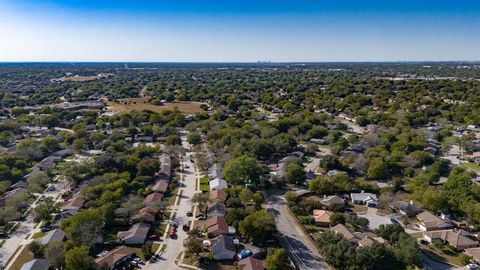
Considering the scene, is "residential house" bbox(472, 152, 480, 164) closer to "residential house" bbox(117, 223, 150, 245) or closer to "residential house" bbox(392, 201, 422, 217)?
"residential house" bbox(392, 201, 422, 217)

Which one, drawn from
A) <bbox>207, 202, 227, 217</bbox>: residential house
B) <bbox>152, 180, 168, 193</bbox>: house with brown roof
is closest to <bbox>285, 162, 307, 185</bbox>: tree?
<bbox>207, 202, 227, 217</bbox>: residential house

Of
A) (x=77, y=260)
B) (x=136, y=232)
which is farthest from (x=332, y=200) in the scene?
(x=77, y=260)

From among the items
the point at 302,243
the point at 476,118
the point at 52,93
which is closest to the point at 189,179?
the point at 302,243

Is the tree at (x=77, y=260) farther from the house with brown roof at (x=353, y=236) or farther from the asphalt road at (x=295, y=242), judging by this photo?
the house with brown roof at (x=353, y=236)

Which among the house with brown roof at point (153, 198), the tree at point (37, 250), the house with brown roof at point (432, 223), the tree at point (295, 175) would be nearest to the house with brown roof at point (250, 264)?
the house with brown roof at point (153, 198)

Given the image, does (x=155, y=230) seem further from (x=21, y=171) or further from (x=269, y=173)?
(x=21, y=171)
